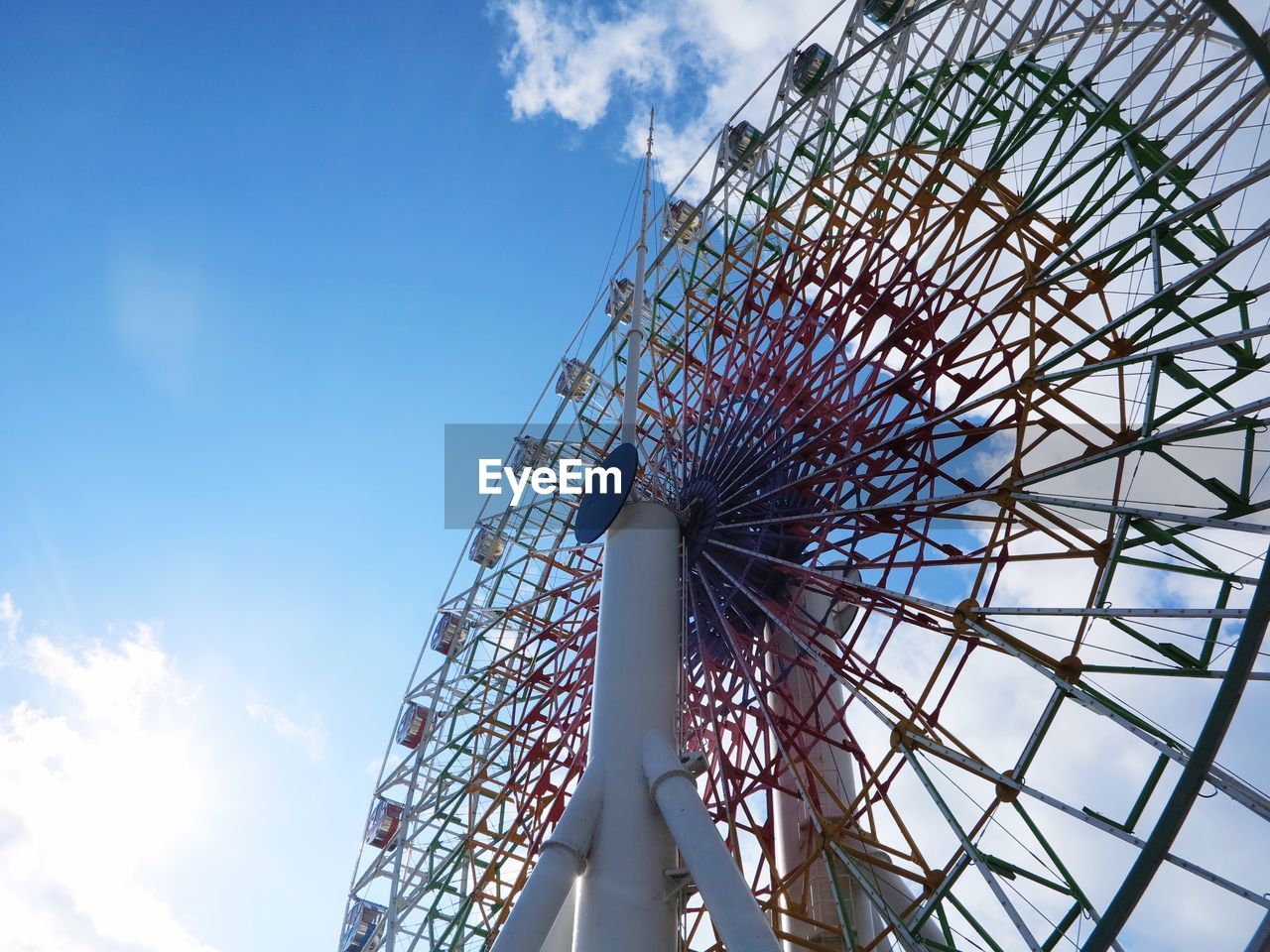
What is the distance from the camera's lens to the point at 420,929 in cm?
2019

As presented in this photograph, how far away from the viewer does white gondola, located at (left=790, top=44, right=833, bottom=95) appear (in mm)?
21125

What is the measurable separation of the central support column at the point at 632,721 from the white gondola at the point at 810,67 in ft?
36.3

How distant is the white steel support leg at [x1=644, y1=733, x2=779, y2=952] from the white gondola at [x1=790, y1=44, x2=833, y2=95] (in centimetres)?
1481

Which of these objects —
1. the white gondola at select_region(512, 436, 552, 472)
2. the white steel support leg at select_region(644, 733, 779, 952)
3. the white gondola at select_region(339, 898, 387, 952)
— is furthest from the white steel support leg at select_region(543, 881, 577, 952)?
the white gondola at select_region(512, 436, 552, 472)

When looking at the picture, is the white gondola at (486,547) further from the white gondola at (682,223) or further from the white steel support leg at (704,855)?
the white steel support leg at (704,855)

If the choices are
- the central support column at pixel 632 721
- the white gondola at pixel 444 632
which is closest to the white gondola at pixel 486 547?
the white gondola at pixel 444 632

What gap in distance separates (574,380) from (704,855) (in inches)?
753

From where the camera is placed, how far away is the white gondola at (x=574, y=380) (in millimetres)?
28031

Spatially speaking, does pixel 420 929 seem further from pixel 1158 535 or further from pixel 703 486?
pixel 1158 535

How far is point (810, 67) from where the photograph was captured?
2145 centimetres

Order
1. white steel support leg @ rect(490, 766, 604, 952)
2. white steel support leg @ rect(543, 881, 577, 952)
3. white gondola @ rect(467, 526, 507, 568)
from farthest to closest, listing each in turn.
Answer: white gondola @ rect(467, 526, 507, 568) → white steel support leg @ rect(543, 881, 577, 952) → white steel support leg @ rect(490, 766, 604, 952)

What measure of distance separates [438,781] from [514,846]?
512 centimetres

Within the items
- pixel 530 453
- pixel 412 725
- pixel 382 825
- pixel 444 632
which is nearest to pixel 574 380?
pixel 530 453

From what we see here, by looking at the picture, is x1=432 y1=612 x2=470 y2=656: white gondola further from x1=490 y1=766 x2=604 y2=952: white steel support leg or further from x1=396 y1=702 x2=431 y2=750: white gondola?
x1=490 y1=766 x2=604 y2=952: white steel support leg
